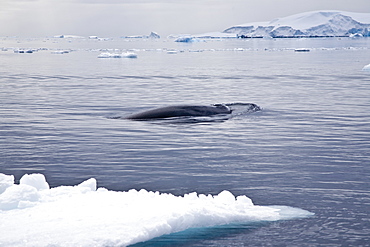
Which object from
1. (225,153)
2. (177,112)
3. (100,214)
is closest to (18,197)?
(100,214)

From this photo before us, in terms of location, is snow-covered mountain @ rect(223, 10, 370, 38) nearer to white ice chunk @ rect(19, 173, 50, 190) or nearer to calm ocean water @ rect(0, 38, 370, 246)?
calm ocean water @ rect(0, 38, 370, 246)

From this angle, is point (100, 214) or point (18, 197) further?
point (18, 197)

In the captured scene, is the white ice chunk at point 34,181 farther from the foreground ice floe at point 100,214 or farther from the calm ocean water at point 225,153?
the calm ocean water at point 225,153

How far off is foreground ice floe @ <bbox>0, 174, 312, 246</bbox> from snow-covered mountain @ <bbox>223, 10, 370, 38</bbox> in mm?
122501

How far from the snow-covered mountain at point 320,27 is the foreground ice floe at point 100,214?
4823 inches

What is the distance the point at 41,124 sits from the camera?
1412 cm

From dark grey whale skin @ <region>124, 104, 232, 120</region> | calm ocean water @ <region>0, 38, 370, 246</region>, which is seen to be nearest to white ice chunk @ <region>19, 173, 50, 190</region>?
calm ocean water @ <region>0, 38, 370, 246</region>

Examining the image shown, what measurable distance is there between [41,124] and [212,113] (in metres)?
4.41

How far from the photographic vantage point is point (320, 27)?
424 feet

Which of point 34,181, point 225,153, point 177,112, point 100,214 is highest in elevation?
point 34,181

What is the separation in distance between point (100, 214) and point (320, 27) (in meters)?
129

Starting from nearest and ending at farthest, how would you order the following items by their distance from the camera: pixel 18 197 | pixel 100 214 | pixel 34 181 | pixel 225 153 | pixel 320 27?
pixel 100 214 < pixel 18 197 < pixel 34 181 < pixel 225 153 < pixel 320 27

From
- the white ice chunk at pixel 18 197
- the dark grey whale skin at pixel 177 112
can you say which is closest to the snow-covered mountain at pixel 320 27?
the dark grey whale skin at pixel 177 112

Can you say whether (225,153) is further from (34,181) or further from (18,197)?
(18,197)
